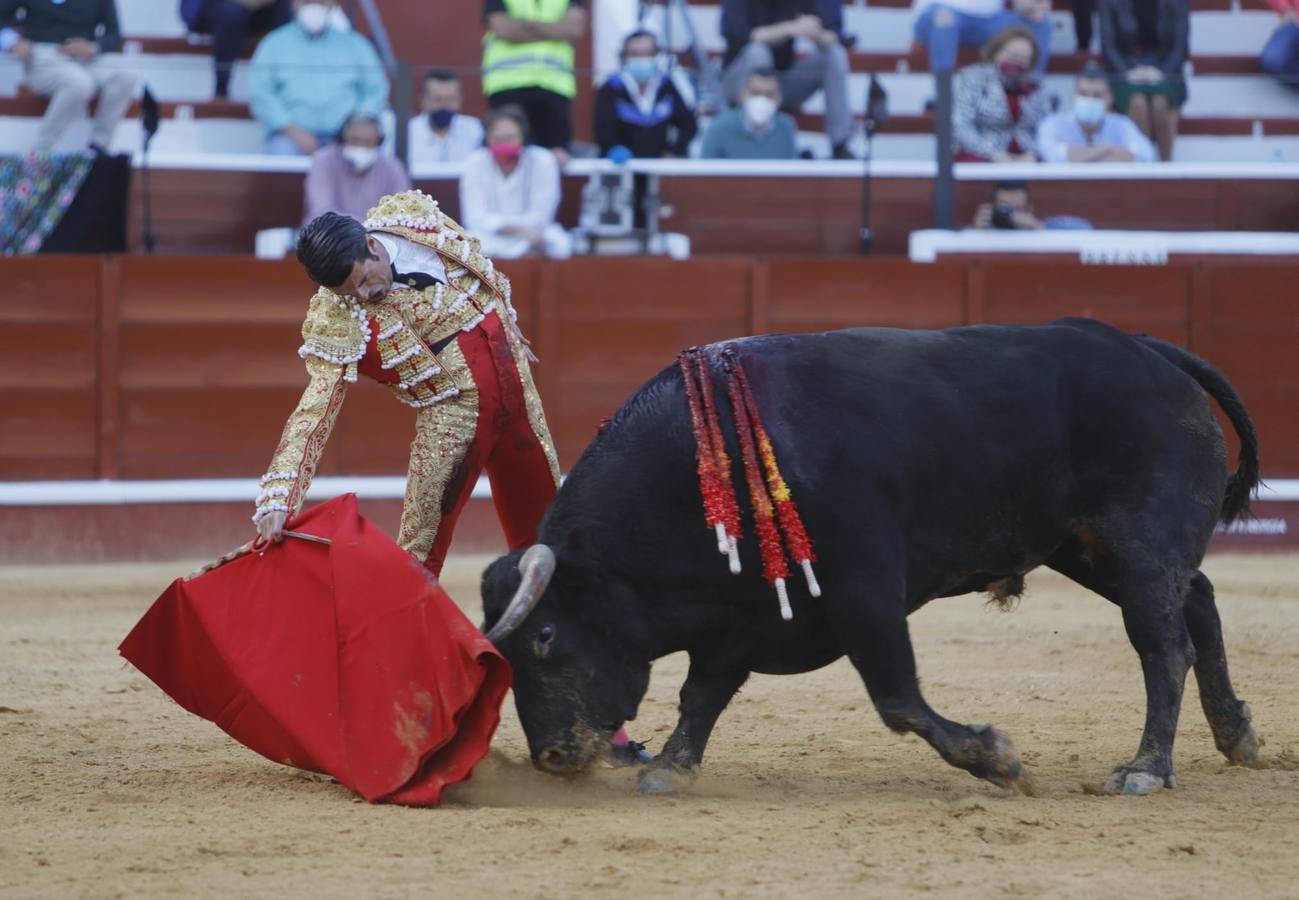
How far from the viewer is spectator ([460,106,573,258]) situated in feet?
27.3

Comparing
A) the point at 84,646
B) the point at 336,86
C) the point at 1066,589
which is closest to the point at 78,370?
the point at 336,86

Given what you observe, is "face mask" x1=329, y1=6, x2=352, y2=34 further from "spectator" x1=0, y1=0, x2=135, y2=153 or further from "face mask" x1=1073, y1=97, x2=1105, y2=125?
"face mask" x1=1073, y1=97, x2=1105, y2=125

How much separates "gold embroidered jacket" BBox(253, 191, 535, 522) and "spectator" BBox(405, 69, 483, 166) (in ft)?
15.7

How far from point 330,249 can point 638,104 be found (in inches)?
211

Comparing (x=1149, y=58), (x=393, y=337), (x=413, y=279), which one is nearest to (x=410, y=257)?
(x=413, y=279)

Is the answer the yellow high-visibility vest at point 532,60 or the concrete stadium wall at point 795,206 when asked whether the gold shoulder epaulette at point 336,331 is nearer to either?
the concrete stadium wall at point 795,206

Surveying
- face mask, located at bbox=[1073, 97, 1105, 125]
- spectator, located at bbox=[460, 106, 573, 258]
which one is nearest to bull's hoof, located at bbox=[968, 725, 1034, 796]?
spectator, located at bbox=[460, 106, 573, 258]

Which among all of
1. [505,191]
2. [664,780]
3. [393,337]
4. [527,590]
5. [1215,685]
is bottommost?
[664,780]

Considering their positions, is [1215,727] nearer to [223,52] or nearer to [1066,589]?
[1066,589]

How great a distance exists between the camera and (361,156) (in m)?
8.20

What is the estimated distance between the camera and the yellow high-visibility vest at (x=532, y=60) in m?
8.88

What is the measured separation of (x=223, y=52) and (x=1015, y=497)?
22.1ft

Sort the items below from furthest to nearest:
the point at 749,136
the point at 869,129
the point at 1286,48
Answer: the point at 1286,48 < the point at 749,136 < the point at 869,129

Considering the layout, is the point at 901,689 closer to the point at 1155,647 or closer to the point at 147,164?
the point at 1155,647
